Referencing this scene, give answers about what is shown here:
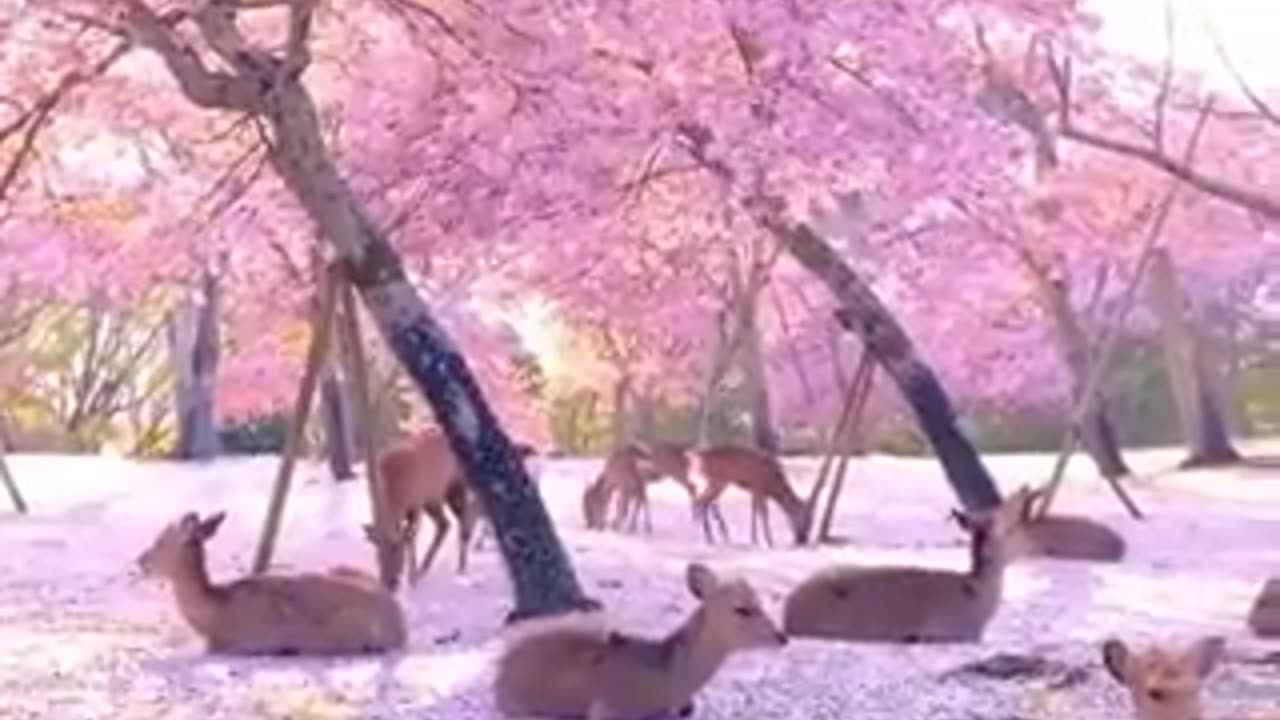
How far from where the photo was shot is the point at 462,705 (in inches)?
222

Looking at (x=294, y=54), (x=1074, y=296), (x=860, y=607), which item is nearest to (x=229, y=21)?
(x=294, y=54)

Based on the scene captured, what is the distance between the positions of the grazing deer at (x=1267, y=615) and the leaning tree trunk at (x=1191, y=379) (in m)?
9.51

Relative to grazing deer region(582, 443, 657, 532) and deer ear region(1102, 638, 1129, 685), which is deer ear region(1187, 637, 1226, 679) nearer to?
deer ear region(1102, 638, 1129, 685)

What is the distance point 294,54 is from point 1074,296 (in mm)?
9345

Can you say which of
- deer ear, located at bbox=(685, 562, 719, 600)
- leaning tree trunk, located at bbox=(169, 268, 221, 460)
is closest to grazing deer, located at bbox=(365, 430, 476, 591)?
deer ear, located at bbox=(685, 562, 719, 600)

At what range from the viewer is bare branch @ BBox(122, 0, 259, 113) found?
7.11 metres

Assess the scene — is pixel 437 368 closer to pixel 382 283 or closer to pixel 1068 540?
pixel 382 283

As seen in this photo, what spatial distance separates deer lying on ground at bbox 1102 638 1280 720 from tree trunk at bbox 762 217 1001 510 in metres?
6.01

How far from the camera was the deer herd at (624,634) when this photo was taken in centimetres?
532

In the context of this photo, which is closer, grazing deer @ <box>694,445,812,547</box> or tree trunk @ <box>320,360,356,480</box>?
grazing deer @ <box>694,445,812,547</box>

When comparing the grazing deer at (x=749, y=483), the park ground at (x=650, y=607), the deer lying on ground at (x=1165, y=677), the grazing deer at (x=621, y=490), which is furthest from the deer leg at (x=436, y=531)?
the deer lying on ground at (x=1165, y=677)

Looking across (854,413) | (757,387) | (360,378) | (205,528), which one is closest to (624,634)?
(205,528)

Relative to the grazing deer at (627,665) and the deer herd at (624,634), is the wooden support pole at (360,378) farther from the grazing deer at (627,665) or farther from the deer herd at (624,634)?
the grazing deer at (627,665)

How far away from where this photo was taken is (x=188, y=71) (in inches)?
286
